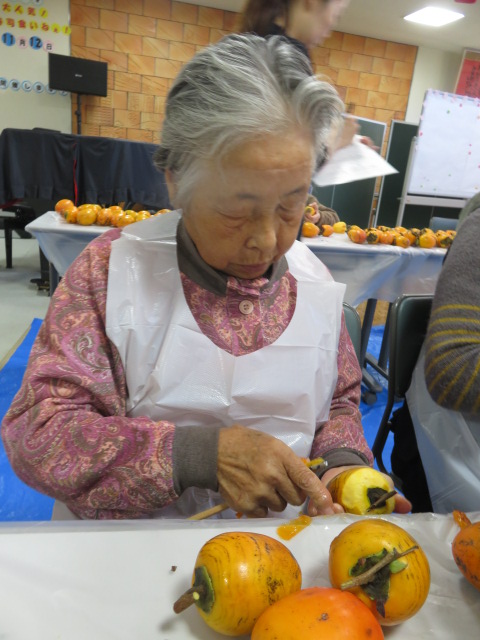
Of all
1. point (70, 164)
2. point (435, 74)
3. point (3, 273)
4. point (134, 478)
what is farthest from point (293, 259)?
point (435, 74)

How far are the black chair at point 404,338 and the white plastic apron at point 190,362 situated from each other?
1.48 ft

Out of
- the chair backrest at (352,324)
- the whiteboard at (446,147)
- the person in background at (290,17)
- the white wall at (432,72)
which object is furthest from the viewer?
the white wall at (432,72)

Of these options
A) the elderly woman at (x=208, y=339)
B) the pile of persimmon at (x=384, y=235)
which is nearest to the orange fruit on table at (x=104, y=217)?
the pile of persimmon at (x=384, y=235)

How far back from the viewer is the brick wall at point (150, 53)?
6785mm

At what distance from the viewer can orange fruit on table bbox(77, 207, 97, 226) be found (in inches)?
109

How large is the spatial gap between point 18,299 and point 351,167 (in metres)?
4.00

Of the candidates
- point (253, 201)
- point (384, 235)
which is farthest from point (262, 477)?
point (384, 235)

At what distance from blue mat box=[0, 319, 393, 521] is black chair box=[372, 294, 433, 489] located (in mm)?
1217

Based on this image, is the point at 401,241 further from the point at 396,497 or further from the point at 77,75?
the point at 77,75

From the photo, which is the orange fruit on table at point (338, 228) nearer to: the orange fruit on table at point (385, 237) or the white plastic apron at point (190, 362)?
the orange fruit on table at point (385, 237)

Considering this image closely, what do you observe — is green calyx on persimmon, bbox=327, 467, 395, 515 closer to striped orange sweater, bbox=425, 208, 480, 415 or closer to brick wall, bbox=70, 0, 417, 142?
striped orange sweater, bbox=425, 208, 480, 415

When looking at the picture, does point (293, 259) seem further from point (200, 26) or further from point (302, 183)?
point (200, 26)

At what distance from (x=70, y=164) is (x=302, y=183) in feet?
15.1

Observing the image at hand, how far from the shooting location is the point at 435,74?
8.25 metres
